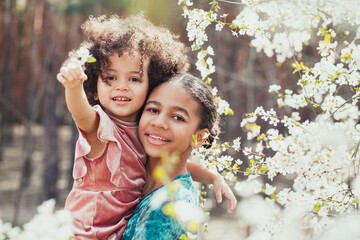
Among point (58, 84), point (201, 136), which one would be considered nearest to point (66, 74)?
point (201, 136)

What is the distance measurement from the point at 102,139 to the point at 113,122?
5.6 inches

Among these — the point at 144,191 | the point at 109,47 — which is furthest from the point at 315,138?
the point at 109,47

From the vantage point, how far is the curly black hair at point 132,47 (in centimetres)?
208

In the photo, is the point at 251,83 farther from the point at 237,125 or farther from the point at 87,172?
the point at 87,172

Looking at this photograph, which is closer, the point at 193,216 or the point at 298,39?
the point at 193,216

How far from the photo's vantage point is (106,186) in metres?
1.91

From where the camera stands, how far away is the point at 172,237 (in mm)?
1628

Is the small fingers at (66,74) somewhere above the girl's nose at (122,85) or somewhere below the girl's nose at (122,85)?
above

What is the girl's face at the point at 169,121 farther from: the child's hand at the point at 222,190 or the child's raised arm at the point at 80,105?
the child's hand at the point at 222,190

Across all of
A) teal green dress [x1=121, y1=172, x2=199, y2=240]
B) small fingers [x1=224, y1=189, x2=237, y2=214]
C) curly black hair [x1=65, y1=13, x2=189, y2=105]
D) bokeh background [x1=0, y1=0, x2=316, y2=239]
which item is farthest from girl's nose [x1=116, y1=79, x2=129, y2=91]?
bokeh background [x1=0, y1=0, x2=316, y2=239]

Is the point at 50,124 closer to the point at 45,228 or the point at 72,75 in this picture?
the point at 72,75

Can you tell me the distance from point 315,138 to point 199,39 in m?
0.77

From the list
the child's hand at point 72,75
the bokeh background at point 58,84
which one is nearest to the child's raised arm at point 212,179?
the child's hand at point 72,75

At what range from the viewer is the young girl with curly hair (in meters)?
1.85
